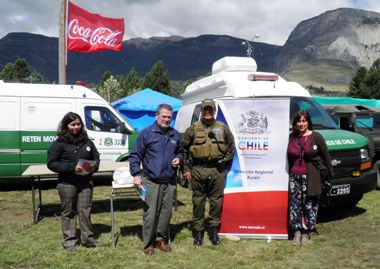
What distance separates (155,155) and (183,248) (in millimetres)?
1339

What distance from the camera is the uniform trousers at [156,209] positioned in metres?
5.26

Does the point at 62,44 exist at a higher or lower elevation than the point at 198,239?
higher

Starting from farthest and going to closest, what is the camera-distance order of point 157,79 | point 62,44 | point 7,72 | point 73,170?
1. point 7,72
2. point 157,79
3. point 62,44
4. point 73,170

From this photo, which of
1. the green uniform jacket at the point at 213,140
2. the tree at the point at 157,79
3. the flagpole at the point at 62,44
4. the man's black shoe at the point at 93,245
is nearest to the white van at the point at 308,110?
the green uniform jacket at the point at 213,140

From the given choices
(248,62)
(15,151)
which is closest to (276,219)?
(248,62)

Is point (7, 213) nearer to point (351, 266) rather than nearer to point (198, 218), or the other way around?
point (198, 218)

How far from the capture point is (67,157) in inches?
206

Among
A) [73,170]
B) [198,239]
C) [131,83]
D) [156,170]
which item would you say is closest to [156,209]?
[156,170]

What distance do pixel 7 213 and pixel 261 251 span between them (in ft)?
15.9

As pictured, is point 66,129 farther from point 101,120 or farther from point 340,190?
point 101,120

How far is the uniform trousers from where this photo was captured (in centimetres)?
526

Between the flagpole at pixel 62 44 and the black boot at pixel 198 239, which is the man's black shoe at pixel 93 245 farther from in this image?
the flagpole at pixel 62 44

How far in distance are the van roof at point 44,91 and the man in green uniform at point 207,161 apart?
17.7ft

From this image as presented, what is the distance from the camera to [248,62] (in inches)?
359
